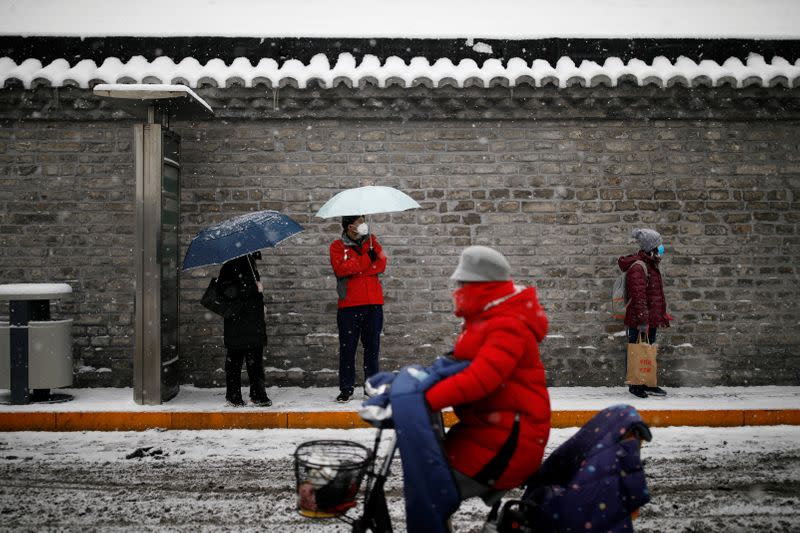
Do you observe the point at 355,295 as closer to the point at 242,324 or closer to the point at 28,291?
the point at 242,324

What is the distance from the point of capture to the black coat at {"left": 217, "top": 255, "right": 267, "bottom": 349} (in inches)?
281

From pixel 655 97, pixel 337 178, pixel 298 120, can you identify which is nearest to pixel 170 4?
pixel 298 120

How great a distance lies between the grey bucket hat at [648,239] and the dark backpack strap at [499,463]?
5378 millimetres

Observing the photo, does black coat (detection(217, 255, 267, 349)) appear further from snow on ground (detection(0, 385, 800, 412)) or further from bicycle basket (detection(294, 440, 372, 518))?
bicycle basket (detection(294, 440, 372, 518))

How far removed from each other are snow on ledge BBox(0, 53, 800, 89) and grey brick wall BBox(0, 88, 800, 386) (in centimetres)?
43

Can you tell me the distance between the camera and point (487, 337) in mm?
2809

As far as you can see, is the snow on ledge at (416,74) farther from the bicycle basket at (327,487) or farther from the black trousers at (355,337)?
the bicycle basket at (327,487)

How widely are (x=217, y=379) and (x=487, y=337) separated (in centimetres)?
620

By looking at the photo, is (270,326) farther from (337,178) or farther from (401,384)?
(401,384)

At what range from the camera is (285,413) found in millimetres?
6902

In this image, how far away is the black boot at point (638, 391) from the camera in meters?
7.74

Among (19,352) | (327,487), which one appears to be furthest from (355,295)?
(327,487)

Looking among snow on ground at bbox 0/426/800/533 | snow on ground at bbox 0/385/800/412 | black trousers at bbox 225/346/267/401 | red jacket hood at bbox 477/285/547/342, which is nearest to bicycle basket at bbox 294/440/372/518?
red jacket hood at bbox 477/285/547/342

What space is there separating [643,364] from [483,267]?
5263 mm
